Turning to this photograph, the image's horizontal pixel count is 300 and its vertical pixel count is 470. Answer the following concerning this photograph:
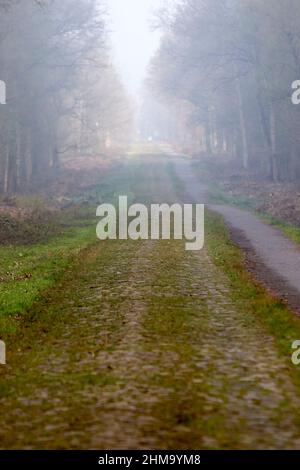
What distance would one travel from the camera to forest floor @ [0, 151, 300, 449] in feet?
25.7

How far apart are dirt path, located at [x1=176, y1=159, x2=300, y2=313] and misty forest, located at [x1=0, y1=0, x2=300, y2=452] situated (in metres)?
0.12

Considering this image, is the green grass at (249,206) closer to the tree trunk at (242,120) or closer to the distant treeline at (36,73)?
the tree trunk at (242,120)

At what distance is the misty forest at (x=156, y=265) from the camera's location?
27.6 feet

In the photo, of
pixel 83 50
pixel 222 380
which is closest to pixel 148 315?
pixel 222 380

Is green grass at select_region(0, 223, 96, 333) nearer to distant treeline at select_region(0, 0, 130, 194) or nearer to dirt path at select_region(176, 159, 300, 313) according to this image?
dirt path at select_region(176, 159, 300, 313)

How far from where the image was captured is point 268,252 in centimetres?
2278

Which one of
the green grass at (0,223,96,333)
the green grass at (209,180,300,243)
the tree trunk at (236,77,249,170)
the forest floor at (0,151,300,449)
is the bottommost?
the forest floor at (0,151,300,449)

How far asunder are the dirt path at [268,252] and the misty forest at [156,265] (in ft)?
0.39

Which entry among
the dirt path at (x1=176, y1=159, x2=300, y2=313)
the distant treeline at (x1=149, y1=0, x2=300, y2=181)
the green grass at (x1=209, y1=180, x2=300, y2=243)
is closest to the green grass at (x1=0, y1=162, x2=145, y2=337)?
the dirt path at (x1=176, y1=159, x2=300, y2=313)

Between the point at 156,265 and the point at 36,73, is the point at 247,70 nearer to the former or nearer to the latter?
the point at 36,73

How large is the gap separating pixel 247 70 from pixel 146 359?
4560cm

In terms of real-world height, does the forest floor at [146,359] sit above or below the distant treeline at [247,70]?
below

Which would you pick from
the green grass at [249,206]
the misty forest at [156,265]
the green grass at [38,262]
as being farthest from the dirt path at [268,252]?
the green grass at [38,262]
